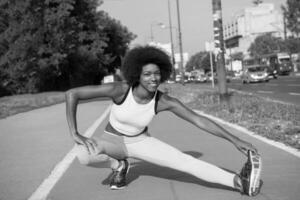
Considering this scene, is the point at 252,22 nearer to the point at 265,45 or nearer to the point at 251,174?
the point at 265,45

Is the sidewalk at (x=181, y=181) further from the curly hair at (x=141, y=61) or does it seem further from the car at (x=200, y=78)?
the car at (x=200, y=78)

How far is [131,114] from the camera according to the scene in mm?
5469

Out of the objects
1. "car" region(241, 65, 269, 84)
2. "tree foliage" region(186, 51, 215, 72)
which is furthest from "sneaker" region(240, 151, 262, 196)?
"tree foliage" region(186, 51, 215, 72)

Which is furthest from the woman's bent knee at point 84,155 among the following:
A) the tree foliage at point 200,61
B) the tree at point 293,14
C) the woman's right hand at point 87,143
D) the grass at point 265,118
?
the tree foliage at point 200,61

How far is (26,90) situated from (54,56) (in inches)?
281

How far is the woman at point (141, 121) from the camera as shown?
5.45m

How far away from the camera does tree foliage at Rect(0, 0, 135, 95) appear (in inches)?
1815

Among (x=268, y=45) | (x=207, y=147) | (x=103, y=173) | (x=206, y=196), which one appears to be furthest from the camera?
(x=268, y=45)

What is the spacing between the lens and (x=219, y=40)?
58.8 ft

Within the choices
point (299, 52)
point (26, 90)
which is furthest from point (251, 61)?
point (26, 90)

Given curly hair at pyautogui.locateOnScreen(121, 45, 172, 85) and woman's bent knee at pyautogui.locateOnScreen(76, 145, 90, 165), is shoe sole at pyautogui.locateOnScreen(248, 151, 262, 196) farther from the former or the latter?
woman's bent knee at pyautogui.locateOnScreen(76, 145, 90, 165)

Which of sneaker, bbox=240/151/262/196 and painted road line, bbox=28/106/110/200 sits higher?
sneaker, bbox=240/151/262/196

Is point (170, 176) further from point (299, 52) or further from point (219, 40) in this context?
point (299, 52)

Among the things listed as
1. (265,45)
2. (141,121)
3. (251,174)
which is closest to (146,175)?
(141,121)
